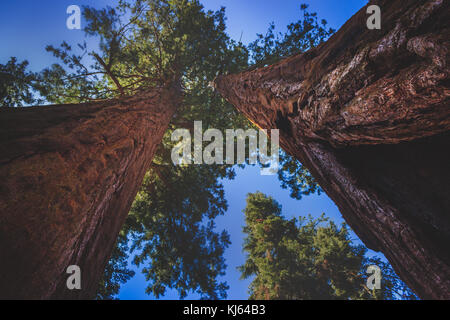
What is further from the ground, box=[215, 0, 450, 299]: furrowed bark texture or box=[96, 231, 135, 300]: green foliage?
box=[215, 0, 450, 299]: furrowed bark texture

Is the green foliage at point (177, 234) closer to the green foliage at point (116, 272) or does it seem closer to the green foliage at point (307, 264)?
the green foliage at point (116, 272)

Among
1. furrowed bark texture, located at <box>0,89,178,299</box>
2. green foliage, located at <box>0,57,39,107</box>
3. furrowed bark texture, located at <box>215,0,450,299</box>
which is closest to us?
furrowed bark texture, located at <box>0,89,178,299</box>

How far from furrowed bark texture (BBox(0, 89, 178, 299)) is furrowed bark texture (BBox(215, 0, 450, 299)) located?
2.26 m

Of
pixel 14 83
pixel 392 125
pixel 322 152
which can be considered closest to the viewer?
pixel 392 125

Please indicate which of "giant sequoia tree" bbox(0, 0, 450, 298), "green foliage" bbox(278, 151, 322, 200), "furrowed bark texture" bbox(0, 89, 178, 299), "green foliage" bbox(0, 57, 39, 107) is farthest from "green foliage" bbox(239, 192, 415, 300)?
"green foliage" bbox(0, 57, 39, 107)

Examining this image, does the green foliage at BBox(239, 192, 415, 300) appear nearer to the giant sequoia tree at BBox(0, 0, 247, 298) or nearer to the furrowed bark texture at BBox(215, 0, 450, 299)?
the giant sequoia tree at BBox(0, 0, 247, 298)

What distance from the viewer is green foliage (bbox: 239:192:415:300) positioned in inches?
335

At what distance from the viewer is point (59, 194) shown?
116cm

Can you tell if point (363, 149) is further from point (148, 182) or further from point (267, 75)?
point (148, 182)

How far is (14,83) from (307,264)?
1459cm

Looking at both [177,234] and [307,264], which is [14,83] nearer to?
[177,234]

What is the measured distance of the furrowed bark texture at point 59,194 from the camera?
2.95 ft

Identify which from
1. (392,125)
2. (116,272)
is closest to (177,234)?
(116,272)
